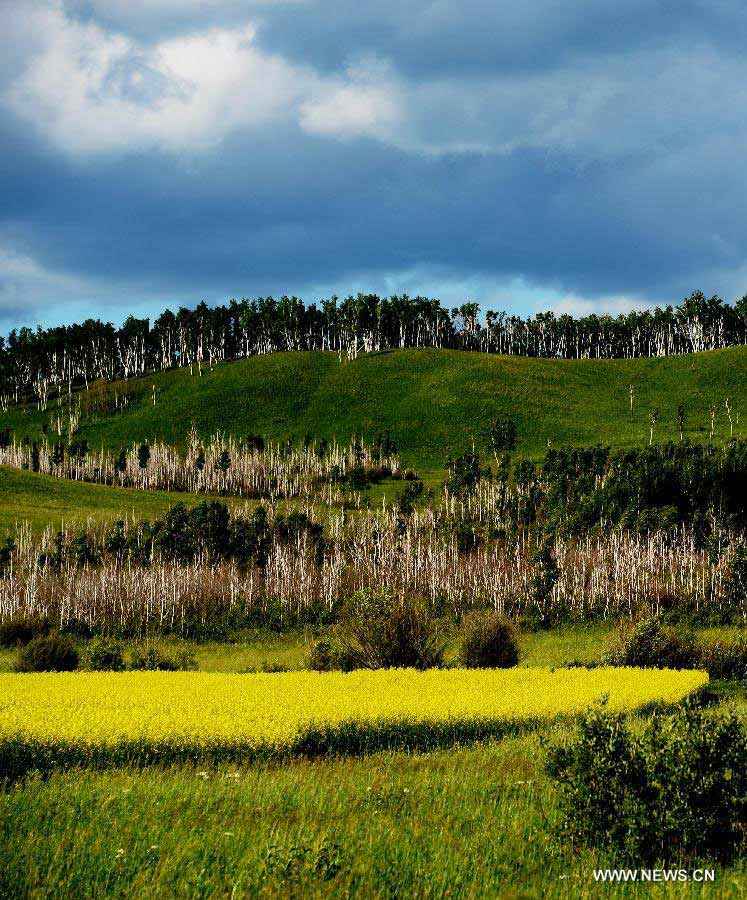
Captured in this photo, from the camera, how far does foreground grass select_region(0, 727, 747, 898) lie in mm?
10539

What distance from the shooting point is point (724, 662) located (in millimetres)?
38625

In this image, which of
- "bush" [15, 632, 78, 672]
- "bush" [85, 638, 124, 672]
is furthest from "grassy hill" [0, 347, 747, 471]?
"bush" [15, 632, 78, 672]

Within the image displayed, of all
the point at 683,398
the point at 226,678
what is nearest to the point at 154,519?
the point at 226,678

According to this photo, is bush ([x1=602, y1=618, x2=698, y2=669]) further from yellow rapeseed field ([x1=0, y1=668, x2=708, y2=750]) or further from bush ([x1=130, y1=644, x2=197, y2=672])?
bush ([x1=130, y1=644, x2=197, y2=672])

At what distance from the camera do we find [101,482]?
465 ft

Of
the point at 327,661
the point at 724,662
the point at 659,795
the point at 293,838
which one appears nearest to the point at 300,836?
the point at 293,838

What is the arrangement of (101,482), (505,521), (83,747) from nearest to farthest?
1. (83,747)
2. (505,521)
3. (101,482)

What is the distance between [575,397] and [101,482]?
98665mm

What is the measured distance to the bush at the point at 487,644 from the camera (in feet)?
137

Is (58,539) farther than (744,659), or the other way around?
(58,539)

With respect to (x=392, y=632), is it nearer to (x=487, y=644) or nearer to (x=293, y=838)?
(x=487, y=644)

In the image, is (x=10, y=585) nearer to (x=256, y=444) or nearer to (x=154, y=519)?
(x=154, y=519)

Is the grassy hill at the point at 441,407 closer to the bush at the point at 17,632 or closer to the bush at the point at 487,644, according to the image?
the bush at the point at 17,632

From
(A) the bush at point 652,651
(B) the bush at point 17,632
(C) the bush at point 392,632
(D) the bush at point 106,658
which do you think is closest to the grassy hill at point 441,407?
(B) the bush at point 17,632
